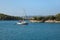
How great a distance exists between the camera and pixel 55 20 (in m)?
140

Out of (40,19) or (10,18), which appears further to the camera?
(10,18)

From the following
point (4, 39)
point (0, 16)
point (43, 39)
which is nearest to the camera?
point (4, 39)

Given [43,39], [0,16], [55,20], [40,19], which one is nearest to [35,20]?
[40,19]

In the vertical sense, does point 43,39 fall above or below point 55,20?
above

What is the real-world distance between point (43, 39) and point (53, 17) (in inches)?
4610

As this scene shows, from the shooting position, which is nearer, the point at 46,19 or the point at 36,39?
the point at 36,39

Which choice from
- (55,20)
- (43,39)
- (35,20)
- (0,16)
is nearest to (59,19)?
(55,20)

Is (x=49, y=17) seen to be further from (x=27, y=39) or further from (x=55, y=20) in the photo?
(x=27, y=39)

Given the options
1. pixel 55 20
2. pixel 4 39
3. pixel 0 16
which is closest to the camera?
pixel 4 39

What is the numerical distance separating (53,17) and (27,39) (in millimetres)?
117577

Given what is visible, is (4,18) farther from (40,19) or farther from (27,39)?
(27,39)

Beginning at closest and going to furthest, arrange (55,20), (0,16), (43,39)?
(43,39)
(55,20)
(0,16)

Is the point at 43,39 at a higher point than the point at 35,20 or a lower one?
higher

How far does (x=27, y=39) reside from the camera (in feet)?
84.6
